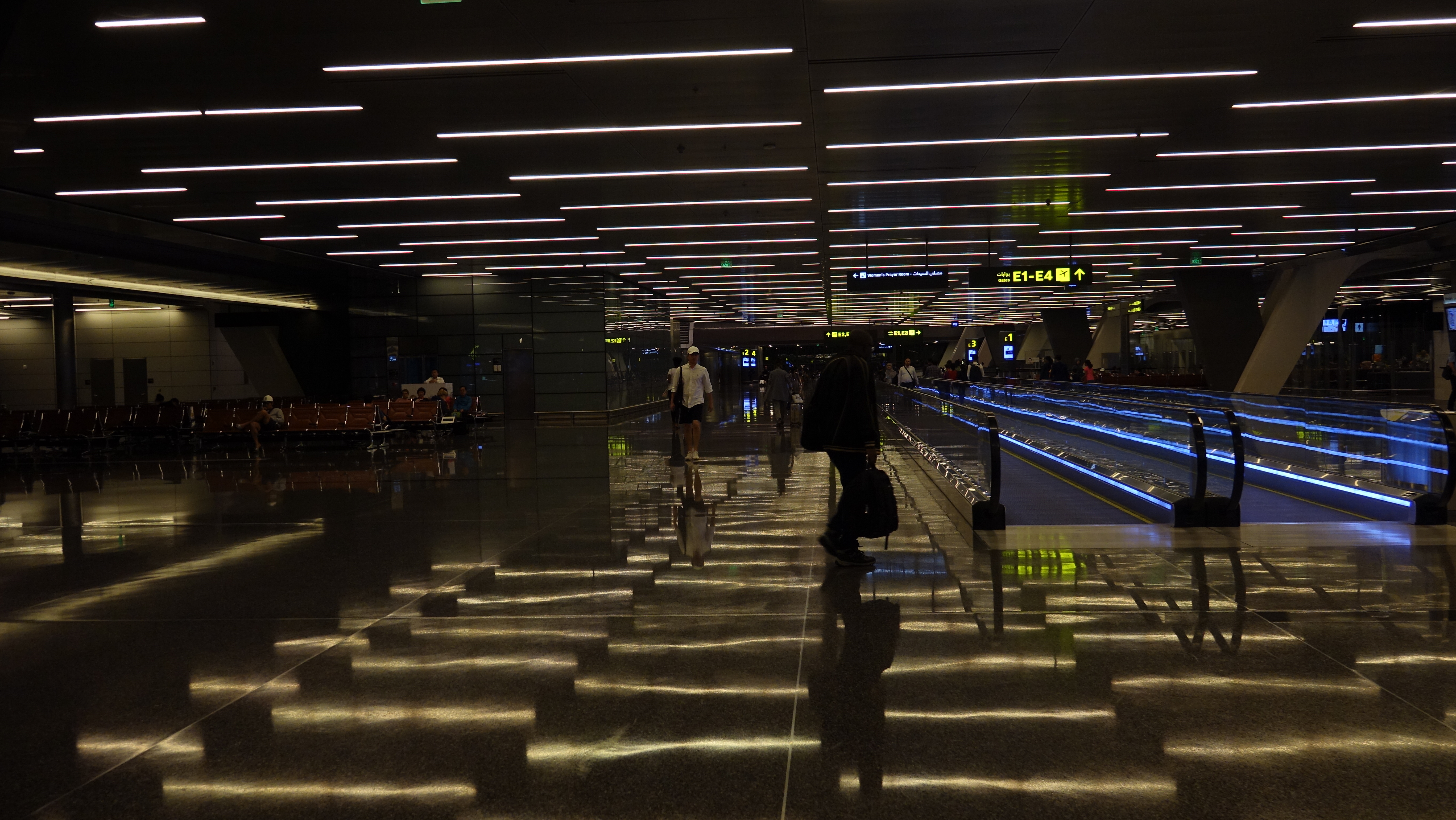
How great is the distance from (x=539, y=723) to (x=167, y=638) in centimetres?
254

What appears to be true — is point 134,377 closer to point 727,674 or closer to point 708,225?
point 708,225

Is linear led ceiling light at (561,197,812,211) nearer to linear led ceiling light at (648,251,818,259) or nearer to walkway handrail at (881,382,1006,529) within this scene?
linear led ceiling light at (648,251,818,259)

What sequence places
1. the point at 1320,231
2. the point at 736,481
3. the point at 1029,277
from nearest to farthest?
the point at 736,481
the point at 1029,277
the point at 1320,231

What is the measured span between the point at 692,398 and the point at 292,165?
603cm

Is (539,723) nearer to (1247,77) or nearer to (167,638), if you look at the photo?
(167,638)

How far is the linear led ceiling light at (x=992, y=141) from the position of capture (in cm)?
1250

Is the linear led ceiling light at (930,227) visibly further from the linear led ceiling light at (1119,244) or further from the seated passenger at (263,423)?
the seated passenger at (263,423)

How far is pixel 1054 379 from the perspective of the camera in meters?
34.2

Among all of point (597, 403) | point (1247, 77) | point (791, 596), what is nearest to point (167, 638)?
point (791, 596)

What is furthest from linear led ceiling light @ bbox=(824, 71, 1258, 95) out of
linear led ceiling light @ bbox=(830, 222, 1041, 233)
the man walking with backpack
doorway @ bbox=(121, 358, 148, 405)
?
doorway @ bbox=(121, 358, 148, 405)

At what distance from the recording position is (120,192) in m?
14.8

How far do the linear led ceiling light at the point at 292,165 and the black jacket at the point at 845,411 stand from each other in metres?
8.11

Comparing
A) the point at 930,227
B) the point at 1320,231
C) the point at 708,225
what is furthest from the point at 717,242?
the point at 1320,231

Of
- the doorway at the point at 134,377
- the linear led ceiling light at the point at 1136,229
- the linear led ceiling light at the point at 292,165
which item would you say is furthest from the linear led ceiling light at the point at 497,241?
the doorway at the point at 134,377
